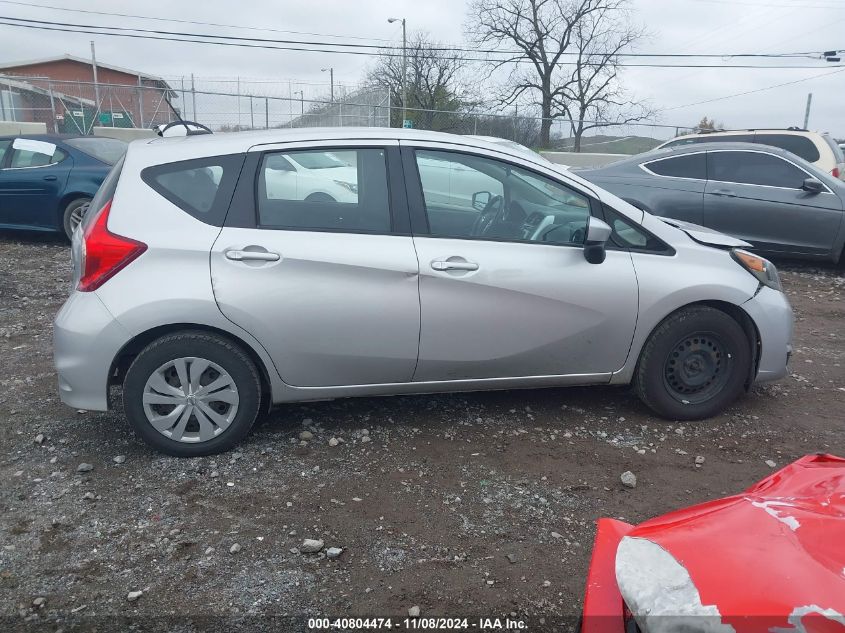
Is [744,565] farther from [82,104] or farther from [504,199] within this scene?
[82,104]

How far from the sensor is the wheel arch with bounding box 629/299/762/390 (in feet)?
13.4

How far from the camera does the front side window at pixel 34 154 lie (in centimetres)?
930

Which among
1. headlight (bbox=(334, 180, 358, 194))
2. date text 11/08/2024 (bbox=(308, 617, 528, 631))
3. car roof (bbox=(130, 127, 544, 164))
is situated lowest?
date text 11/08/2024 (bbox=(308, 617, 528, 631))

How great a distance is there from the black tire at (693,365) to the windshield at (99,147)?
7.68m

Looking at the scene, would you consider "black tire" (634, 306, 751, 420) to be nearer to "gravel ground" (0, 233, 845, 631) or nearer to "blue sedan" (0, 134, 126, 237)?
"gravel ground" (0, 233, 845, 631)

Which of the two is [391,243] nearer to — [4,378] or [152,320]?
[152,320]

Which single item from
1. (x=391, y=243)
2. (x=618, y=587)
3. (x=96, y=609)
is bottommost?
(x=96, y=609)

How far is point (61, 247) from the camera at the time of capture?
9.43 metres

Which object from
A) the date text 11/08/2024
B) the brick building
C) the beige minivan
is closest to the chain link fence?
the brick building

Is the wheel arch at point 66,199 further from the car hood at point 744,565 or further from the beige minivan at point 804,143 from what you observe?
the car hood at point 744,565

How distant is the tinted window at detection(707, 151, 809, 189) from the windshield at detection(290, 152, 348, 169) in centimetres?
619

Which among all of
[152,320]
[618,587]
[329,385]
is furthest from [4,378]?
[618,587]

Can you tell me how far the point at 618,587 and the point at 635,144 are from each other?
77.0 ft

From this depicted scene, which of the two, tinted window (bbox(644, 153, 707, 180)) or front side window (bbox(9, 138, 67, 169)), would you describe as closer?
tinted window (bbox(644, 153, 707, 180))
